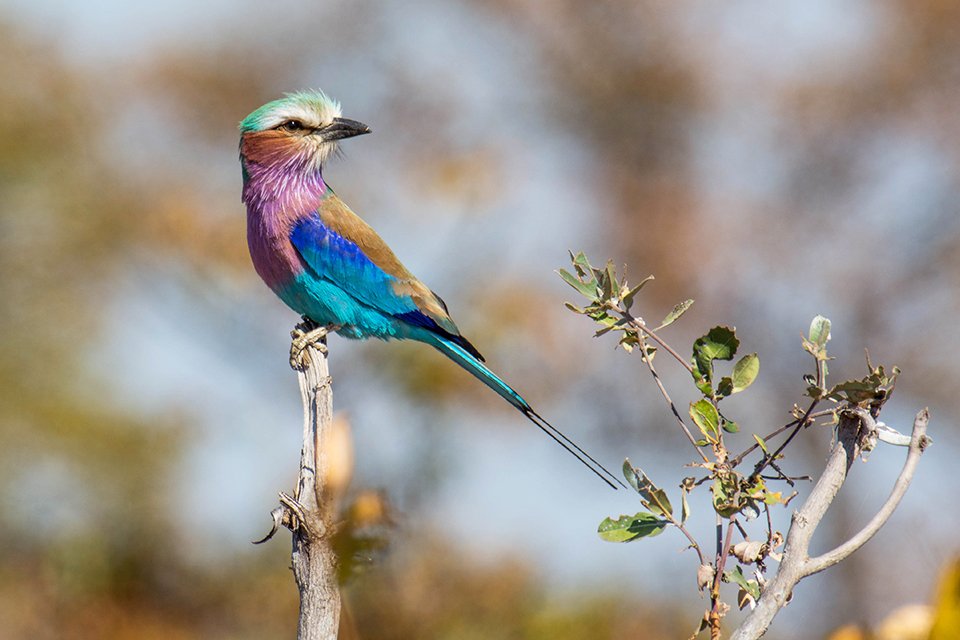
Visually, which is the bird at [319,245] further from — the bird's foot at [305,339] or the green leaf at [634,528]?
the green leaf at [634,528]

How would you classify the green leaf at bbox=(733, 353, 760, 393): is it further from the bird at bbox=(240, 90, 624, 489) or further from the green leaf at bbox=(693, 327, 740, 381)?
the bird at bbox=(240, 90, 624, 489)

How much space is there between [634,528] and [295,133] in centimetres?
296

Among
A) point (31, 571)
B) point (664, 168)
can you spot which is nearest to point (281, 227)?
point (31, 571)

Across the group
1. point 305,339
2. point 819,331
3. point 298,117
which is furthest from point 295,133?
point 819,331

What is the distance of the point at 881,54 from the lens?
41.9 feet

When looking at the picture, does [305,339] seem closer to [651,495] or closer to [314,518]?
[314,518]

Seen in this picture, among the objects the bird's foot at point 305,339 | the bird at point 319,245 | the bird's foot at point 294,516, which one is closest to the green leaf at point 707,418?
the bird's foot at point 294,516

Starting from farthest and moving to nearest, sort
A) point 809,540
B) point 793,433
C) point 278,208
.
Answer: point 278,208 < point 793,433 < point 809,540

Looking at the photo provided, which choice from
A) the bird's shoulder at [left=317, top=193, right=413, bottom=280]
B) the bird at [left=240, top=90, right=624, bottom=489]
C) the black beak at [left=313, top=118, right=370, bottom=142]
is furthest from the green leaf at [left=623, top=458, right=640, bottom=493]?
the black beak at [left=313, top=118, right=370, bottom=142]

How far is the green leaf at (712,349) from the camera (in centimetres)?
167

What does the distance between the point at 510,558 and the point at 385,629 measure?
3.29m

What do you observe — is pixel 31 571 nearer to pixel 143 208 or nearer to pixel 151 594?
pixel 151 594

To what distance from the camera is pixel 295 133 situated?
4.32 metres

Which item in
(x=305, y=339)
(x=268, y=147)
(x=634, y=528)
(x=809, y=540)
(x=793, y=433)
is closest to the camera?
(x=809, y=540)
